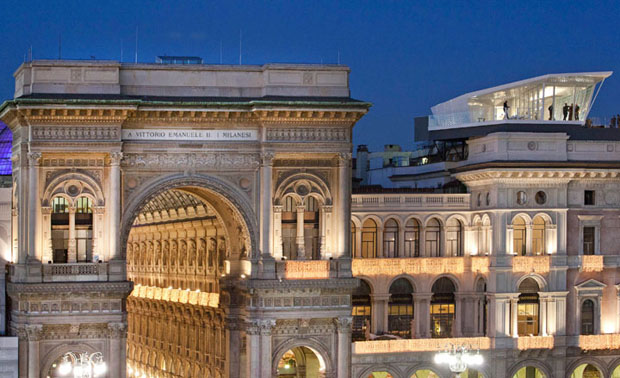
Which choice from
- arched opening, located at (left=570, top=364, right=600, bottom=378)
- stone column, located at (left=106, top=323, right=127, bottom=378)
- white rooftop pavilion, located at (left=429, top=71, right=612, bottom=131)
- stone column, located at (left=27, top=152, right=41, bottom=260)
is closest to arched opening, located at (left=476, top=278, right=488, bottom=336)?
arched opening, located at (left=570, top=364, right=600, bottom=378)

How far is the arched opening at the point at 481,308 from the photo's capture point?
80750mm

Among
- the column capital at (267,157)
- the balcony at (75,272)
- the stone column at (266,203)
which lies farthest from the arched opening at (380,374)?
the balcony at (75,272)

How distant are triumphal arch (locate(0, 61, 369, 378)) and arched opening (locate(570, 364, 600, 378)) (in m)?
17.0

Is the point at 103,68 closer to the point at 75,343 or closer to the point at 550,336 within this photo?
the point at 75,343

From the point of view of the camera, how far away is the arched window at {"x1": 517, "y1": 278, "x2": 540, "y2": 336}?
3145 inches

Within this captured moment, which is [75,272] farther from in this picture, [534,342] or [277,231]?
[534,342]

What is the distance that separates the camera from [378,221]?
8012cm

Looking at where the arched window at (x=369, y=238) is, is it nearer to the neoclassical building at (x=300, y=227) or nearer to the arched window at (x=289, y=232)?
the neoclassical building at (x=300, y=227)

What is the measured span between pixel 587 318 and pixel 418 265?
9890 millimetres

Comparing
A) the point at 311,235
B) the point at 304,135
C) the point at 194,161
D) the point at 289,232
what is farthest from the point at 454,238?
the point at 194,161

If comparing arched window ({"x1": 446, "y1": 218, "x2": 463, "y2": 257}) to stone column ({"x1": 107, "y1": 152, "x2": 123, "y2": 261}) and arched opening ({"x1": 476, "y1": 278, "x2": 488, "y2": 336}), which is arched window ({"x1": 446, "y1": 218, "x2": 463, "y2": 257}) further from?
stone column ({"x1": 107, "y1": 152, "x2": 123, "y2": 261})

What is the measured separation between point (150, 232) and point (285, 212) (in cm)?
2770

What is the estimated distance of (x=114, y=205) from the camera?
222 ft

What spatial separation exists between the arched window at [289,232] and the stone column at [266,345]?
369 cm
